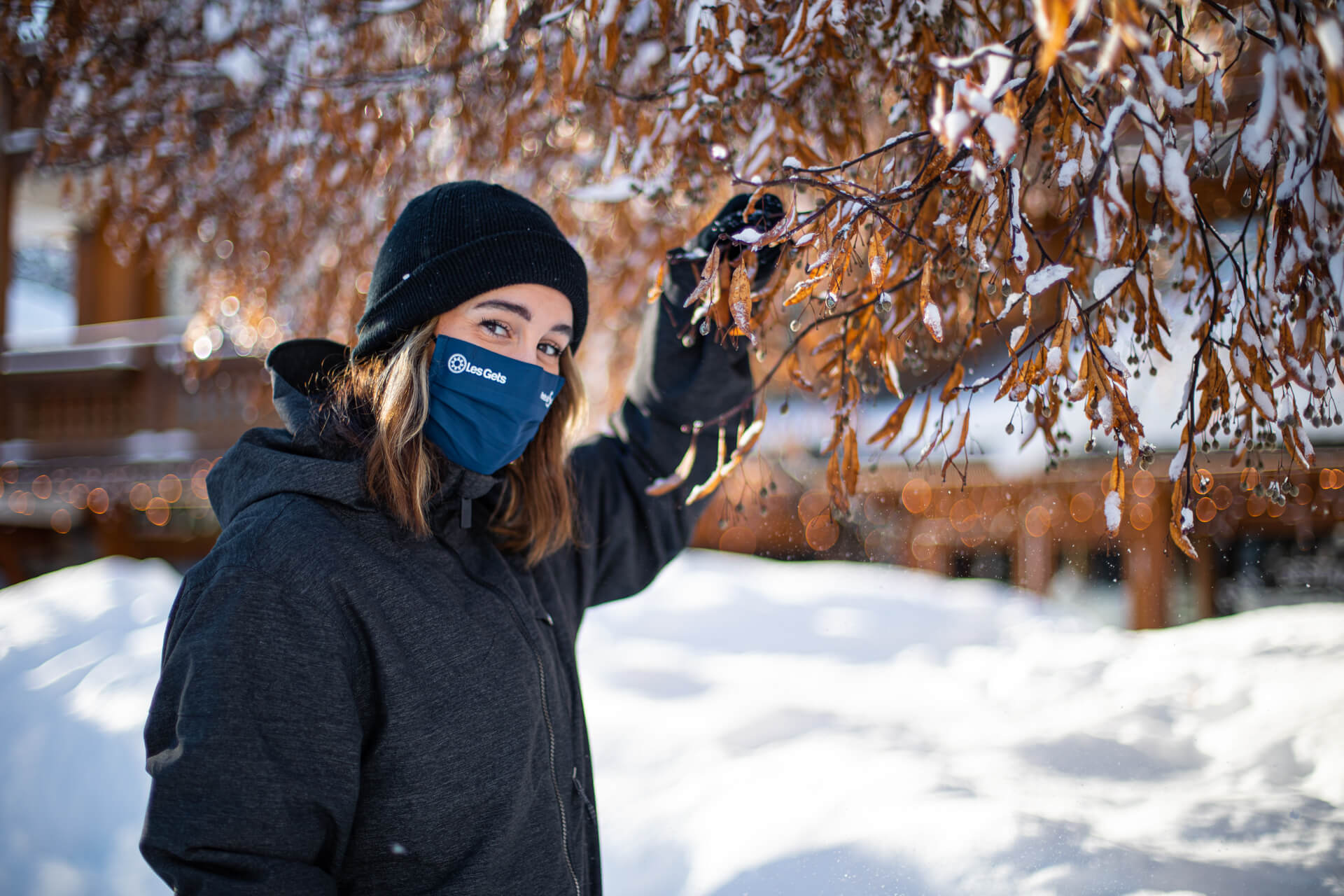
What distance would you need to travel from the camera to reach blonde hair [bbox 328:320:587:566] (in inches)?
58.9

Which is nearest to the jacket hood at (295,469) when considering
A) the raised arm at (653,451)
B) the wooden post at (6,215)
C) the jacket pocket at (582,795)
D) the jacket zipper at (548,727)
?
the jacket zipper at (548,727)

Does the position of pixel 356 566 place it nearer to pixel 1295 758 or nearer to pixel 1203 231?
pixel 1203 231

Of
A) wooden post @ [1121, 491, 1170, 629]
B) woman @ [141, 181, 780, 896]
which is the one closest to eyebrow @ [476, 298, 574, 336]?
woman @ [141, 181, 780, 896]

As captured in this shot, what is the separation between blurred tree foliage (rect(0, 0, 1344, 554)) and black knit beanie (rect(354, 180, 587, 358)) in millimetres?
368

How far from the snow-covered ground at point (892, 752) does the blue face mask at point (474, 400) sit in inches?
53.2

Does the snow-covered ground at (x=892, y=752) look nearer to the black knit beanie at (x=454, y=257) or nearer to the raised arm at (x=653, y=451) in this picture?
the raised arm at (x=653, y=451)

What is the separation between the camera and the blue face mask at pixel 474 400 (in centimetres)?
159

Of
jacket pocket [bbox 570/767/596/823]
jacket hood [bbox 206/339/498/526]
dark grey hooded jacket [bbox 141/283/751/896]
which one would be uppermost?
jacket hood [bbox 206/339/498/526]

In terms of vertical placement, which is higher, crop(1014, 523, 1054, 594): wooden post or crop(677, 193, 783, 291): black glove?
crop(677, 193, 783, 291): black glove

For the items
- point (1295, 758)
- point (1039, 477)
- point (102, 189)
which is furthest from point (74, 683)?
point (1039, 477)

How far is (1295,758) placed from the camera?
8.09 feet

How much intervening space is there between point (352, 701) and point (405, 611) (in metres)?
0.18

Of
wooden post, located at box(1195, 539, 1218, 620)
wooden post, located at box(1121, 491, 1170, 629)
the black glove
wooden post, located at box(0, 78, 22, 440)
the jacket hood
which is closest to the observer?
the jacket hood

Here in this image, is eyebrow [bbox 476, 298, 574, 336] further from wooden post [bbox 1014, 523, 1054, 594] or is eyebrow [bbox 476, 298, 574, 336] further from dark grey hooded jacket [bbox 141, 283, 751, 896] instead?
wooden post [bbox 1014, 523, 1054, 594]
